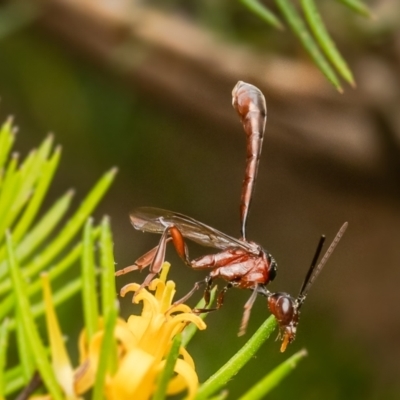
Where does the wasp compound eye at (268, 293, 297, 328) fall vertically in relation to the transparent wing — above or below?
below

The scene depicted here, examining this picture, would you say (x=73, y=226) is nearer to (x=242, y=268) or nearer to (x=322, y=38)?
(x=242, y=268)

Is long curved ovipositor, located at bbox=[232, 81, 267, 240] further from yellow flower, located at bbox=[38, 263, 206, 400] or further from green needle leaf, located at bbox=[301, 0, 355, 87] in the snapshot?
yellow flower, located at bbox=[38, 263, 206, 400]

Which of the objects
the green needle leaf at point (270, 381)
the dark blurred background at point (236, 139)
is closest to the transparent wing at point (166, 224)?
the green needle leaf at point (270, 381)

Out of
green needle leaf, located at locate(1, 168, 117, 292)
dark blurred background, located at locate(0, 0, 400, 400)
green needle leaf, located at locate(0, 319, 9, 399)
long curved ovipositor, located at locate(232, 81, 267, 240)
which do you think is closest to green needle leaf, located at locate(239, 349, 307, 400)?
green needle leaf, located at locate(0, 319, 9, 399)

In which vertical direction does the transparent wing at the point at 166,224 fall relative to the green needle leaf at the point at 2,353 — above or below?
above

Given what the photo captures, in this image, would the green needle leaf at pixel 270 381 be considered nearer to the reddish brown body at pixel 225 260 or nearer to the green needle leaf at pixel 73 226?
the reddish brown body at pixel 225 260
